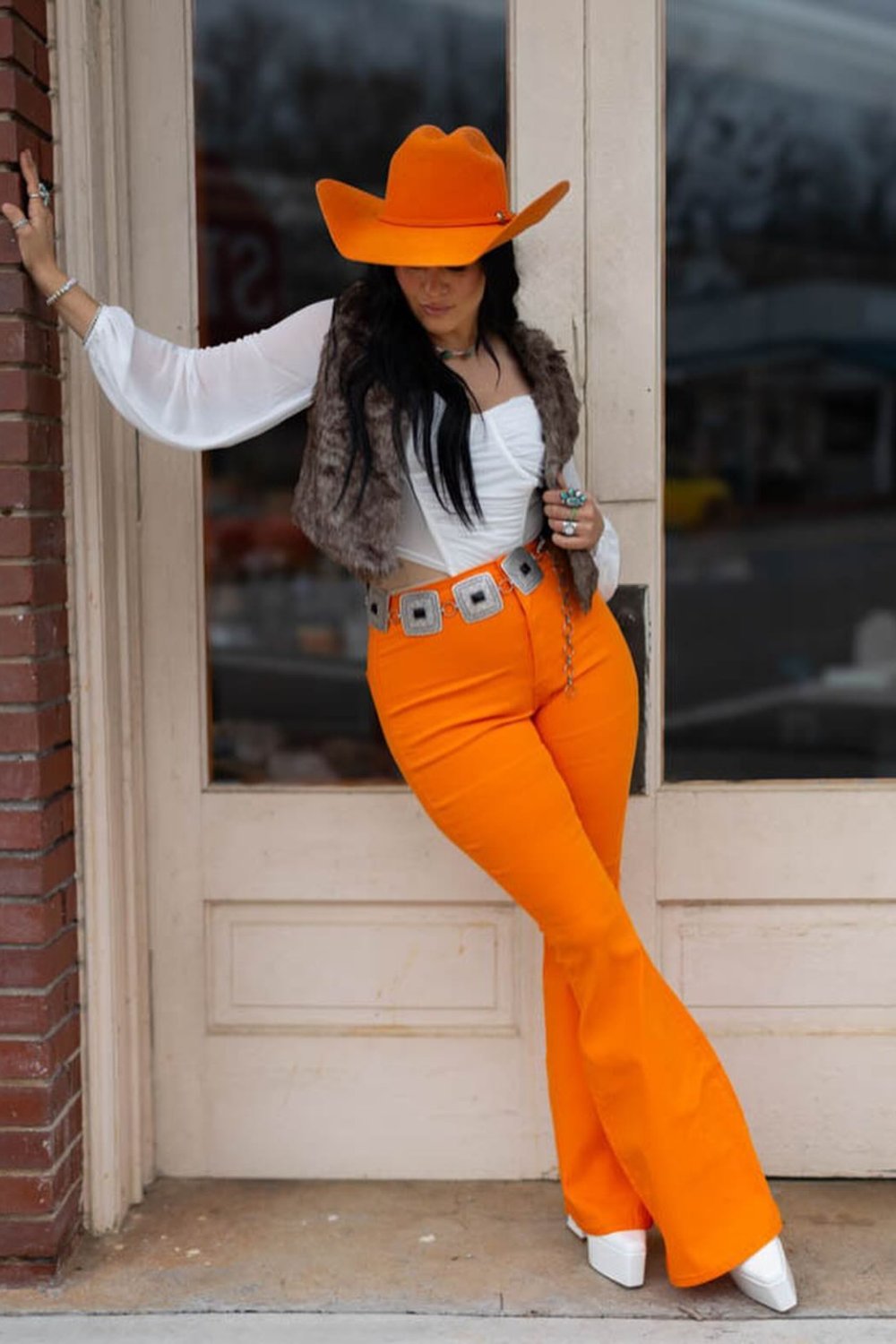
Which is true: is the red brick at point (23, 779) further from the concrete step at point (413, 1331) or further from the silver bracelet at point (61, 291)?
the concrete step at point (413, 1331)

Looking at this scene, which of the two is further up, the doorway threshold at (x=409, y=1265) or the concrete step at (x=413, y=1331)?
the doorway threshold at (x=409, y=1265)

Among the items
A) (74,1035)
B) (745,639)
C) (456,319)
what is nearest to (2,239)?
(456,319)

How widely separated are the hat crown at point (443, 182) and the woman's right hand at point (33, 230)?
550mm

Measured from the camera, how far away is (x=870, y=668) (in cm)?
649

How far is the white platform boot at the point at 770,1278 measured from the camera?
2.39 m

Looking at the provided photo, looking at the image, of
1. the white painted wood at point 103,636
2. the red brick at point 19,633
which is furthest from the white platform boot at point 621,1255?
the red brick at point 19,633

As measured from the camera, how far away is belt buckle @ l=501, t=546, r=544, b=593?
7.61 ft

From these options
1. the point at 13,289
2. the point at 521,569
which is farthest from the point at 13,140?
the point at 521,569

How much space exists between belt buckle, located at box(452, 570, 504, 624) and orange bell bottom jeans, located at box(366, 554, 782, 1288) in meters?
0.01

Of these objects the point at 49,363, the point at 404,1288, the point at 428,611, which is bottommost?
the point at 404,1288

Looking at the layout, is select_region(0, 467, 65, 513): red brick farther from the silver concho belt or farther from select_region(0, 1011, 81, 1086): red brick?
select_region(0, 1011, 81, 1086): red brick

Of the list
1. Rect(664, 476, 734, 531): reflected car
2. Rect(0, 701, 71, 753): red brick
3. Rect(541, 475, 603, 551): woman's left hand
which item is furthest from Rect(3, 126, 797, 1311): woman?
Rect(664, 476, 734, 531): reflected car

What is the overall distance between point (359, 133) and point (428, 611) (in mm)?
2310

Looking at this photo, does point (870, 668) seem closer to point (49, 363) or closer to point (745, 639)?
point (745, 639)
